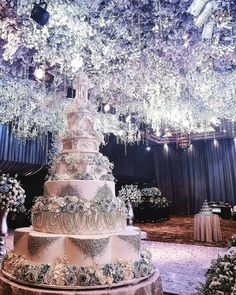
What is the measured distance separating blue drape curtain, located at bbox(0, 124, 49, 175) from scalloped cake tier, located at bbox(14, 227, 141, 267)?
6.17m

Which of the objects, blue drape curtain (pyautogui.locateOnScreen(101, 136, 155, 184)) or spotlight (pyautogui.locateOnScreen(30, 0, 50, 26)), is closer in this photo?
spotlight (pyautogui.locateOnScreen(30, 0, 50, 26))

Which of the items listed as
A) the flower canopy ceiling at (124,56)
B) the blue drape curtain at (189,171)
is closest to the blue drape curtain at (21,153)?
the flower canopy ceiling at (124,56)

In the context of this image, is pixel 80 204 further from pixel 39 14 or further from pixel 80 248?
pixel 39 14

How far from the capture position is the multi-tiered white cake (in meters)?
3.20

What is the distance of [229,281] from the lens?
72.2 inches

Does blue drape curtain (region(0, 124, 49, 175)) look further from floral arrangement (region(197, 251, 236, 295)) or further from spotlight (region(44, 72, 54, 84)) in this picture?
floral arrangement (region(197, 251, 236, 295))

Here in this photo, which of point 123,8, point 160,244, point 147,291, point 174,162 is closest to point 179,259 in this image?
point 160,244

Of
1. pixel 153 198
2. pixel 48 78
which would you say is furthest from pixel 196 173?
pixel 48 78

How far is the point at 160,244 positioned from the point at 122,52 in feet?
17.9

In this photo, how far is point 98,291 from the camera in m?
3.09

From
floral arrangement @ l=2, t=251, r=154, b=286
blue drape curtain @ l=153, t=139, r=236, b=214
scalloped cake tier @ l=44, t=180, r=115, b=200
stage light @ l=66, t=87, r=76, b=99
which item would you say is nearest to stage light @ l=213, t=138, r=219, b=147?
blue drape curtain @ l=153, t=139, r=236, b=214

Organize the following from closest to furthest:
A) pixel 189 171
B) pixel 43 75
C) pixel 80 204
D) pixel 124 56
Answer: pixel 80 204
pixel 124 56
pixel 43 75
pixel 189 171

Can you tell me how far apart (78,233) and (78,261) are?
37 centimetres

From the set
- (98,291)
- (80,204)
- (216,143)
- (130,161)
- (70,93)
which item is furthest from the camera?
(216,143)
